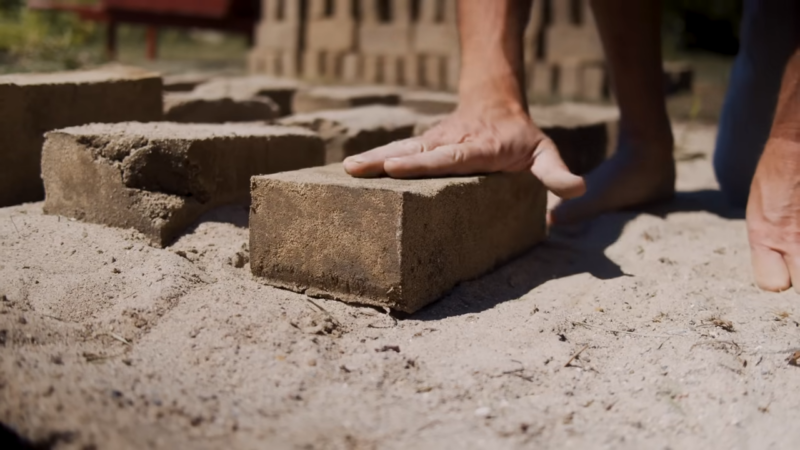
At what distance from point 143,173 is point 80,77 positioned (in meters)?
0.71

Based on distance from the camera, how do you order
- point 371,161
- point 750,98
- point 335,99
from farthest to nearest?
point 335,99
point 750,98
point 371,161

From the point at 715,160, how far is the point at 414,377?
2.15 m

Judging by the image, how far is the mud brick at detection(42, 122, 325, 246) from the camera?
7.38 feet

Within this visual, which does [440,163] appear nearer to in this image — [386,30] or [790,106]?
[790,106]

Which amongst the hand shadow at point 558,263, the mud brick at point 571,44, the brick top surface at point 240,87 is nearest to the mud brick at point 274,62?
the mud brick at point 571,44

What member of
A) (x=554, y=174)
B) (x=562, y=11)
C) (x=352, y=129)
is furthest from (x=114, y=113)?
(x=562, y=11)

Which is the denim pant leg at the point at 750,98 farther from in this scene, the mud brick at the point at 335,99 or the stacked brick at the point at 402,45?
the stacked brick at the point at 402,45

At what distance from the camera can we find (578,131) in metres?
3.34

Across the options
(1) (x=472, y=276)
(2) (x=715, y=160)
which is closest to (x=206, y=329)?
(1) (x=472, y=276)

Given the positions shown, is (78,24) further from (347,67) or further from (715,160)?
(715,160)

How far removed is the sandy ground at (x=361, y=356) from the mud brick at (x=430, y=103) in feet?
5.32

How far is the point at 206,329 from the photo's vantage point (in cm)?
177

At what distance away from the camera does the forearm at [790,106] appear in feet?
7.93

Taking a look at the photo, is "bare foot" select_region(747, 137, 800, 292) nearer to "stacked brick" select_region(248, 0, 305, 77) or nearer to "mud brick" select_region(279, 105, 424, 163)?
"mud brick" select_region(279, 105, 424, 163)
